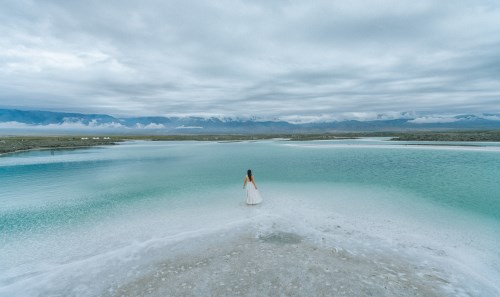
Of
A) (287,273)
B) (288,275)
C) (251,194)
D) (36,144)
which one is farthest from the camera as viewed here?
(36,144)

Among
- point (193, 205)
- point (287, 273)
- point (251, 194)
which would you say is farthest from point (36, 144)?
point (287, 273)

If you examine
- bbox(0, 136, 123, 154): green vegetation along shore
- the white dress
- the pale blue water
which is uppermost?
bbox(0, 136, 123, 154): green vegetation along shore

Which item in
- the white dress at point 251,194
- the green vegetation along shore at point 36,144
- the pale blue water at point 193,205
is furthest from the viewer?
the green vegetation along shore at point 36,144

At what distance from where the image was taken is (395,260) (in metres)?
8.71

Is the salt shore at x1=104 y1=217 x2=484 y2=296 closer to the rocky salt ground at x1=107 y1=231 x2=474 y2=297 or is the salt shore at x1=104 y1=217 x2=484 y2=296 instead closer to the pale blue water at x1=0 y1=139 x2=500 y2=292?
the rocky salt ground at x1=107 y1=231 x2=474 y2=297

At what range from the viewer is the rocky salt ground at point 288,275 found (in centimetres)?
712

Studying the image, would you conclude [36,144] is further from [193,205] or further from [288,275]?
[288,275]

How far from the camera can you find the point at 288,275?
25.9ft

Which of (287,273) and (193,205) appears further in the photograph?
(193,205)

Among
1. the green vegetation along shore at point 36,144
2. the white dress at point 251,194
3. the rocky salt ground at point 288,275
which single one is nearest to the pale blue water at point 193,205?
the white dress at point 251,194

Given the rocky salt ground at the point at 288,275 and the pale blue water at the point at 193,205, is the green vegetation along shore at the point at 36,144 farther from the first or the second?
the rocky salt ground at the point at 288,275

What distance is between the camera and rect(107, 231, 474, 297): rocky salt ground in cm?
712

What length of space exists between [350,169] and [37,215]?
85.9 ft

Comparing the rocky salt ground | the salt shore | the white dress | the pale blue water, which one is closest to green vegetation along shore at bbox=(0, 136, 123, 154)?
the pale blue water
